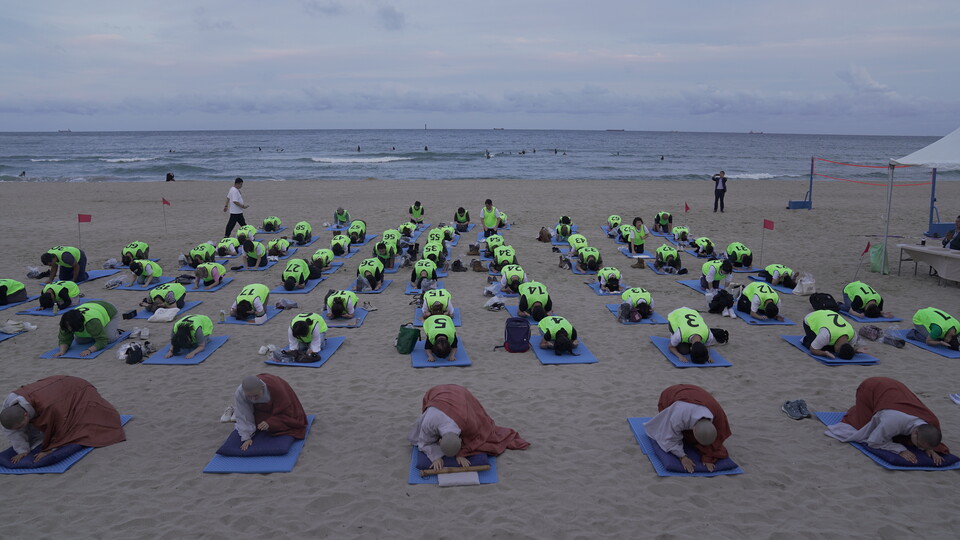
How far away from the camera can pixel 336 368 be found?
7.52 meters

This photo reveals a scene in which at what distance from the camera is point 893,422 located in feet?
17.1

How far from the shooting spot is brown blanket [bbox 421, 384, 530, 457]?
5.20m

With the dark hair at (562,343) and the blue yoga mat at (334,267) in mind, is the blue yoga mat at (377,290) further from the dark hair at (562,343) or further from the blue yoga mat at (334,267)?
the dark hair at (562,343)

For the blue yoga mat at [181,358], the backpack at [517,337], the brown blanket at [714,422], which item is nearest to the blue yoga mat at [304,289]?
the blue yoga mat at [181,358]

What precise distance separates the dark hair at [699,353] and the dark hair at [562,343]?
5.21ft

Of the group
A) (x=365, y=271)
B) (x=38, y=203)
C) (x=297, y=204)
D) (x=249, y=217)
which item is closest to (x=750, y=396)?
(x=365, y=271)

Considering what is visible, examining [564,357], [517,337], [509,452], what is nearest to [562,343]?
[564,357]

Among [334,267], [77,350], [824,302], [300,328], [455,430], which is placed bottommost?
[77,350]

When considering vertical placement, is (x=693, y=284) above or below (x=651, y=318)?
above

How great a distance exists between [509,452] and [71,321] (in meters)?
6.21

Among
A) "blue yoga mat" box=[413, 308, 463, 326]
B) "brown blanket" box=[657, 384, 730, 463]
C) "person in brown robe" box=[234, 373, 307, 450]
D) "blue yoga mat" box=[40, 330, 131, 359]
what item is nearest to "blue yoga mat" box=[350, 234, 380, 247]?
"blue yoga mat" box=[413, 308, 463, 326]

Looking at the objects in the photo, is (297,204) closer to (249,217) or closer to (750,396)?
(249,217)

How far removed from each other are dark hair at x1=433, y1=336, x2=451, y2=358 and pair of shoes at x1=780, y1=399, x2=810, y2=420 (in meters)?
4.06

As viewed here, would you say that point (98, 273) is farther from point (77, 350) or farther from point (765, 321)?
point (765, 321)
